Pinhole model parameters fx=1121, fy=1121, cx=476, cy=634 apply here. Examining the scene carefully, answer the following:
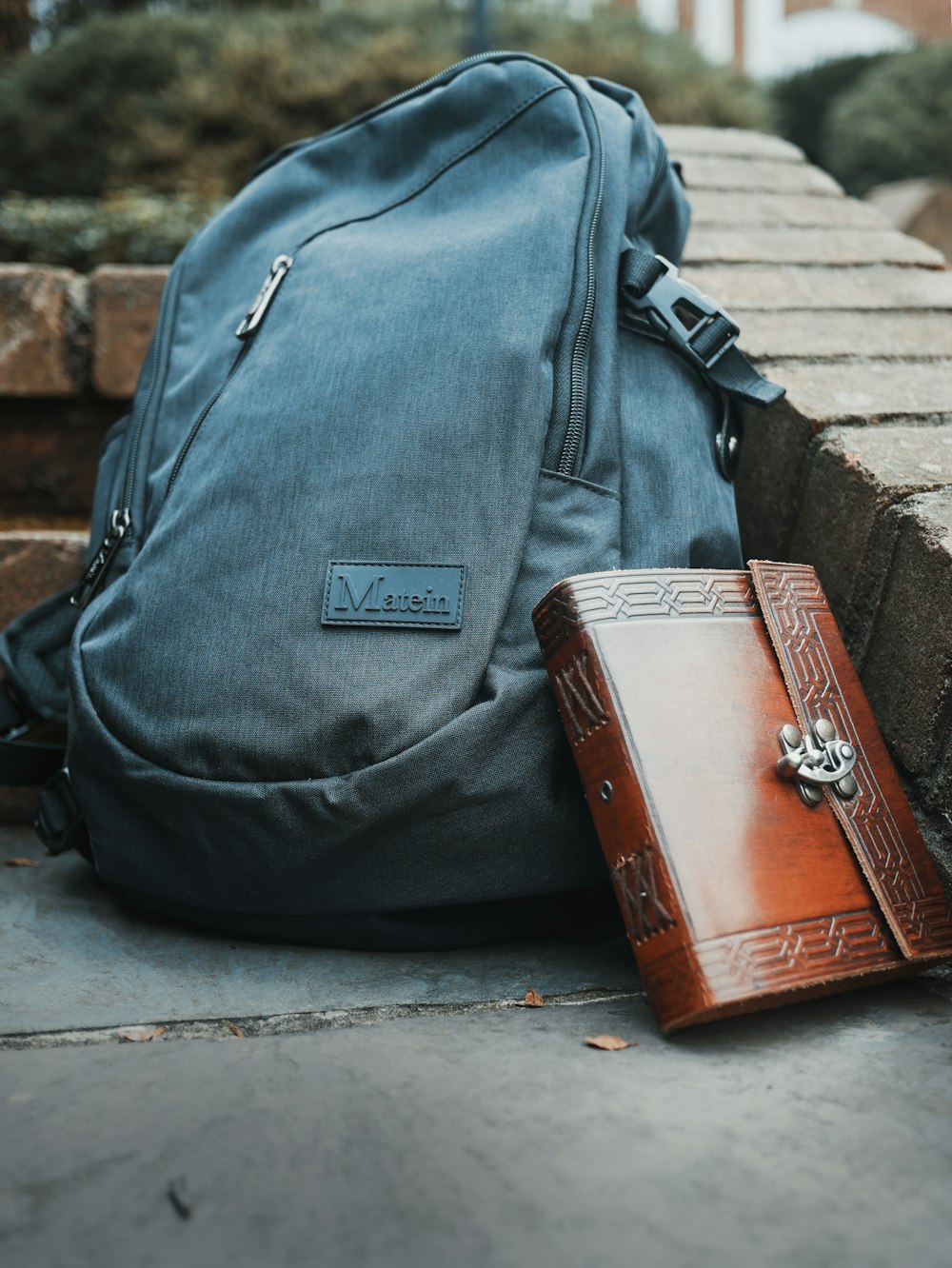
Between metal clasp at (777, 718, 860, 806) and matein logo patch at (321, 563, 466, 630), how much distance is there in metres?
0.31

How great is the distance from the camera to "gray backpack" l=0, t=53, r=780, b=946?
3.34 ft

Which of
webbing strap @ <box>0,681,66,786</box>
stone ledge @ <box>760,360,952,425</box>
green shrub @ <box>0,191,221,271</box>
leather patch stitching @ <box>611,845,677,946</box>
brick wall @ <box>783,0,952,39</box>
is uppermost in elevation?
brick wall @ <box>783,0,952,39</box>

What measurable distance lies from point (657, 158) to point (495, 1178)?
3.72ft

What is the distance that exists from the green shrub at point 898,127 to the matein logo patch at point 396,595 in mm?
3907

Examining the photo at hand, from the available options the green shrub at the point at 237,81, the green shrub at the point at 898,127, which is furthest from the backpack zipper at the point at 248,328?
the green shrub at the point at 898,127

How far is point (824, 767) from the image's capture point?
96cm

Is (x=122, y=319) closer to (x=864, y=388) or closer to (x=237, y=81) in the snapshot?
(x=864, y=388)

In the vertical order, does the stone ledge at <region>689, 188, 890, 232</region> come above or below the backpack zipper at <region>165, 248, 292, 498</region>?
above

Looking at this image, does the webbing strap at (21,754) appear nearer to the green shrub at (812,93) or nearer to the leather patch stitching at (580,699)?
the leather patch stitching at (580,699)

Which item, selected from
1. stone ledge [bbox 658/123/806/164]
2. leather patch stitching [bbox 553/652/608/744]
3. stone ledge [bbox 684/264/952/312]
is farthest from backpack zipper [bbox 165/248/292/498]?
stone ledge [bbox 658/123/806/164]

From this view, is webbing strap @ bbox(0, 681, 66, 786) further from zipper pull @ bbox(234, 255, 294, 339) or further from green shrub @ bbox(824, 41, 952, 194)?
green shrub @ bbox(824, 41, 952, 194)

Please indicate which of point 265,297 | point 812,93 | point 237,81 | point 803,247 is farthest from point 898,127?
point 265,297

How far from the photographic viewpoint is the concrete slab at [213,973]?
989 mm

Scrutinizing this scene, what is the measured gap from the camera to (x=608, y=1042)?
88 centimetres
